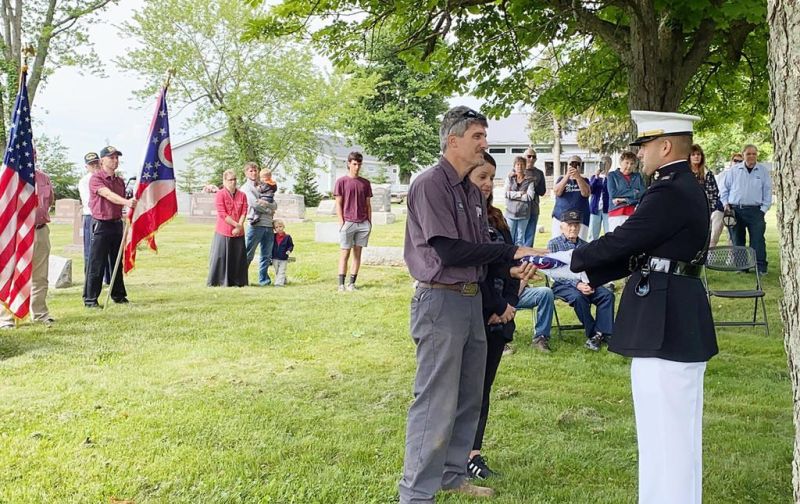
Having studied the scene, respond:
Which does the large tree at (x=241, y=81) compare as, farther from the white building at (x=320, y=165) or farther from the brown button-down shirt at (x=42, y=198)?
the brown button-down shirt at (x=42, y=198)

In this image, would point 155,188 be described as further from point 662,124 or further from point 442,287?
point 662,124

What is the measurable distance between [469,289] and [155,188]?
7.68 metres

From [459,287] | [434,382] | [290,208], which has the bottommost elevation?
[434,382]

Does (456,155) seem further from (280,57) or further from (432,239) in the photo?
(280,57)

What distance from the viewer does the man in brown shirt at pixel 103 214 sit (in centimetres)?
1006

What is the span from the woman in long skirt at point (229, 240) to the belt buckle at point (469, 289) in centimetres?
893

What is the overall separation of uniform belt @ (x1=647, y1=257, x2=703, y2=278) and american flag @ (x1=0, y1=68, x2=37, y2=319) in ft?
22.0

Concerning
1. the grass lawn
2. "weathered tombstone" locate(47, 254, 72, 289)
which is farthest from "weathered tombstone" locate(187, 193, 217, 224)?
the grass lawn

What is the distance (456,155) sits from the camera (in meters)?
3.99

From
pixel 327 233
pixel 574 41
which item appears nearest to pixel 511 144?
pixel 327 233

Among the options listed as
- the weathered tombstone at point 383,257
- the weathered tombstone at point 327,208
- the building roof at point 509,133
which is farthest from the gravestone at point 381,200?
the building roof at point 509,133

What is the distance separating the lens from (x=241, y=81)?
40.3m

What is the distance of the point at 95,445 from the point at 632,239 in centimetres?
378

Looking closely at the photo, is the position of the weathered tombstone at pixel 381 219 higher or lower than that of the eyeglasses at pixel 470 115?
lower
